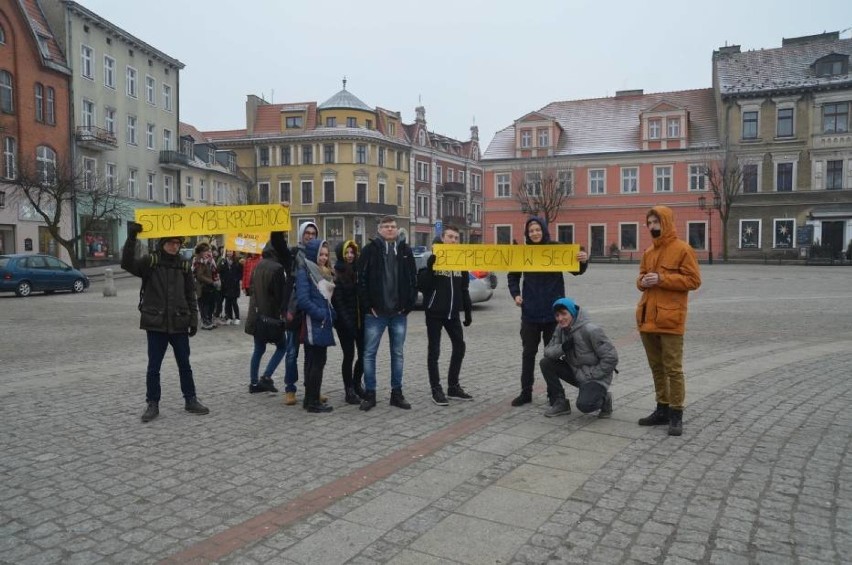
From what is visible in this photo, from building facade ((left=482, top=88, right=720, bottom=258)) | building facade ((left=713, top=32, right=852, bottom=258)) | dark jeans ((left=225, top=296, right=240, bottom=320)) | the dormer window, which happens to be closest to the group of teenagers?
dark jeans ((left=225, top=296, right=240, bottom=320))

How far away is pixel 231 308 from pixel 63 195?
25.9m

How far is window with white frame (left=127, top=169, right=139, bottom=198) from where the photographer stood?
46.1 metres

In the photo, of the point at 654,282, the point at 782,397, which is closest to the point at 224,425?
the point at 654,282

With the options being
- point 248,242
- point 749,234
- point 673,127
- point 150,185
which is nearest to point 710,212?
point 749,234

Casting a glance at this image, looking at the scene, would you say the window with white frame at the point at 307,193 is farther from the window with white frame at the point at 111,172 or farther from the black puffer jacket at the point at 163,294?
the black puffer jacket at the point at 163,294

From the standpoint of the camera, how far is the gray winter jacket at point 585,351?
6480 millimetres

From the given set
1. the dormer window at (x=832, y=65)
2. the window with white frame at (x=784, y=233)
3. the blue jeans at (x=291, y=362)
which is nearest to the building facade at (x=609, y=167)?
the window with white frame at (x=784, y=233)

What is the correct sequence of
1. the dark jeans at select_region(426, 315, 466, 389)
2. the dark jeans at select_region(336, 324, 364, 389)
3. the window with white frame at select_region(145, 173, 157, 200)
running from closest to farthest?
the dark jeans at select_region(336, 324, 364, 389) < the dark jeans at select_region(426, 315, 466, 389) < the window with white frame at select_region(145, 173, 157, 200)

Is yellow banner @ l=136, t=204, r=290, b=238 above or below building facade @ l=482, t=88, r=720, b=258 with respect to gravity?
below

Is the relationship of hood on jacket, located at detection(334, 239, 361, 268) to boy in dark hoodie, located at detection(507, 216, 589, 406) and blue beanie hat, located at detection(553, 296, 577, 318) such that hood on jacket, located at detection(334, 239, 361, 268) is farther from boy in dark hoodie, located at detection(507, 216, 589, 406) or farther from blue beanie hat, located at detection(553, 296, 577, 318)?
blue beanie hat, located at detection(553, 296, 577, 318)

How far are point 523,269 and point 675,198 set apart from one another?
165 ft

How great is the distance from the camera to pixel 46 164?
3403cm

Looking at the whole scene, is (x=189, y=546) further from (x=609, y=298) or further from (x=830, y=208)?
(x=830, y=208)

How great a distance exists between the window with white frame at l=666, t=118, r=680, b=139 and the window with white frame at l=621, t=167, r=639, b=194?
3.68 meters
